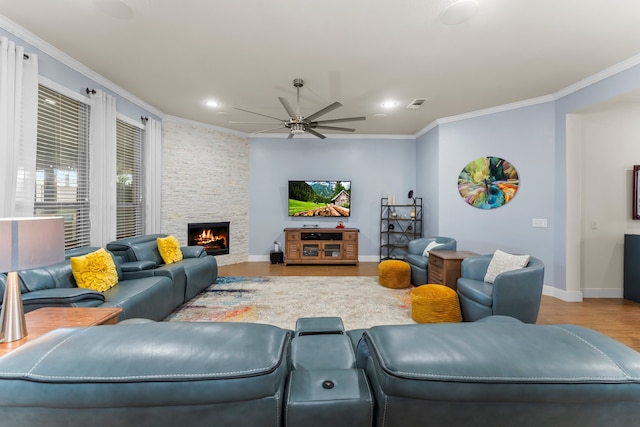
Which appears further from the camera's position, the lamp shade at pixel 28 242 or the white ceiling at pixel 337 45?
the white ceiling at pixel 337 45

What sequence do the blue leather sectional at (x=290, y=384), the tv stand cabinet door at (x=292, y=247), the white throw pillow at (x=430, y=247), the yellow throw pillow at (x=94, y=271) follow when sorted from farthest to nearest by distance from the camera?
the tv stand cabinet door at (x=292, y=247)
the white throw pillow at (x=430, y=247)
the yellow throw pillow at (x=94, y=271)
the blue leather sectional at (x=290, y=384)

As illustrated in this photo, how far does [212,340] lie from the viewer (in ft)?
2.19

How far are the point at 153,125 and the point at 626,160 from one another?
24.6 ft

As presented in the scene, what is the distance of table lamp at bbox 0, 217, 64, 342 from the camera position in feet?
4.34

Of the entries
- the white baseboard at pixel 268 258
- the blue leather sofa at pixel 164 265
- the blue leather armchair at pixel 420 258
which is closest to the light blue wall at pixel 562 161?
the blue leather armchair at pixel 420 258

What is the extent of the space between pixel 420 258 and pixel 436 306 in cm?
168

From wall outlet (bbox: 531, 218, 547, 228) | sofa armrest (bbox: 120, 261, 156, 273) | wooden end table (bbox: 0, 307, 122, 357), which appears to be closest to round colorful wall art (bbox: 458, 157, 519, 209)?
wall outlet (bbox: 531, 218, 547, 228)

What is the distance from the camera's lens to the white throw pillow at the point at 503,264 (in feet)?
9.84

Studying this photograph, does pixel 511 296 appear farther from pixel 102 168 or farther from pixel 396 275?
pixel 102 168

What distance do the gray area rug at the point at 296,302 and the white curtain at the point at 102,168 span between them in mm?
1583

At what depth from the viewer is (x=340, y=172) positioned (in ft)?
21.6

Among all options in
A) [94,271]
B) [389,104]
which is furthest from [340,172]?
[94,271]

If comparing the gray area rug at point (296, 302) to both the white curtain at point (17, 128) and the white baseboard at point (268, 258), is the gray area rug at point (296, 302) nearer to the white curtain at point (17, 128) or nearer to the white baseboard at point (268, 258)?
the white baseboard at point (268, 258)

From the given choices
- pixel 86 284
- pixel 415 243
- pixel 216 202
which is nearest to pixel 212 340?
pixel 86 284
